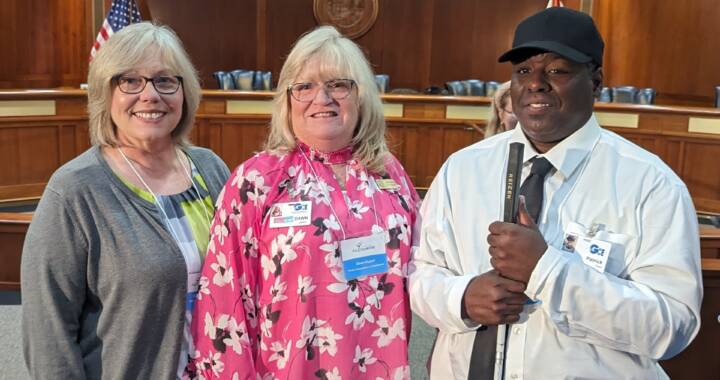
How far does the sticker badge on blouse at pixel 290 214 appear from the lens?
5.48ft

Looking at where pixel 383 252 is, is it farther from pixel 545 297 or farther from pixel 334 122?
pixel 545 297

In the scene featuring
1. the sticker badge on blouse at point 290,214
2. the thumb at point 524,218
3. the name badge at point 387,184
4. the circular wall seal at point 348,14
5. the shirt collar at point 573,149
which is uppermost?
the circular wall seal at point 348,14

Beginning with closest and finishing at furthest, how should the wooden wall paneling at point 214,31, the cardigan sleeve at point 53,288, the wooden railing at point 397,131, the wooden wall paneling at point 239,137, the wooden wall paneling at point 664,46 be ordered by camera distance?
the cardigan sleeve at point 53,288 → the wooden railing at point 397,131 → the wooden wall paneling at point 239,137 → the wooden wall paneling at point 664,46 → the wooden wall paneling at point 214,31

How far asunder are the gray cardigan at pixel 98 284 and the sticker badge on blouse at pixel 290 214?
0.86 ft

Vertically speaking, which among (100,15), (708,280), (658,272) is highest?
(100,15)

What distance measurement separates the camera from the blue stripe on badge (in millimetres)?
1698

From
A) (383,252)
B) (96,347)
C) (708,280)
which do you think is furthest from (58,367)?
(708,280)

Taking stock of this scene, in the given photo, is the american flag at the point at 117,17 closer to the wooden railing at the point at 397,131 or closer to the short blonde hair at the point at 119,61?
the wooden railing at the point at 397,131

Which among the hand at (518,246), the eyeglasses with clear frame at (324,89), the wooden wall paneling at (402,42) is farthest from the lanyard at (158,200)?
the wooden wall paneling at (402,42)

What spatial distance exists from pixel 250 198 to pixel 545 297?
794 millimetres

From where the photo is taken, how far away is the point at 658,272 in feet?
3.84

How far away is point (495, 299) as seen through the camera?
3.97 feet

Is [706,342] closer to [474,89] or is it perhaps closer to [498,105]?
[498,105]

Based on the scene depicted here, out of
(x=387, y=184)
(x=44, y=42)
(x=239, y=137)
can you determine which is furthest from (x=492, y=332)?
(x=44, y=42)
